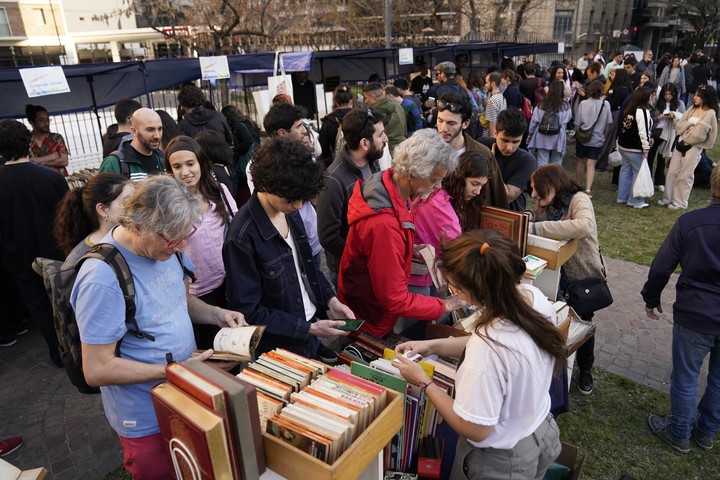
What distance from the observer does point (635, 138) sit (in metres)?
7.38

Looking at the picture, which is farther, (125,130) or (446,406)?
(125,130)

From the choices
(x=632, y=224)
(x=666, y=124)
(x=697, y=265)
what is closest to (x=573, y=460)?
(x=697, y=265)

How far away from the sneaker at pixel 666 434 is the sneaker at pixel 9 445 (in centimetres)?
442

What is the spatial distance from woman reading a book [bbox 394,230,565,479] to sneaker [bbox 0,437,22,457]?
3.06m

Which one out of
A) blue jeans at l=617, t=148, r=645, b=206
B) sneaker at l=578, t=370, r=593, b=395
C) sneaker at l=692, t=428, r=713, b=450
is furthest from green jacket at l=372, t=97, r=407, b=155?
sneaker at l=692, t=428, r=713, b=450

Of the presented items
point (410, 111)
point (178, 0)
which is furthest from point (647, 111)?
point (178, 0)

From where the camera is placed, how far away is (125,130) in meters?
5.08

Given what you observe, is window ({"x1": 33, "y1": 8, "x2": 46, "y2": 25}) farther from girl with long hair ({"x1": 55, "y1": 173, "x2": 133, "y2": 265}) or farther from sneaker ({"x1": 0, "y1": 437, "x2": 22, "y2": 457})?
girl with long hair ({"x1": 55, "y1": 173, "x2": 133, "y2": 265})

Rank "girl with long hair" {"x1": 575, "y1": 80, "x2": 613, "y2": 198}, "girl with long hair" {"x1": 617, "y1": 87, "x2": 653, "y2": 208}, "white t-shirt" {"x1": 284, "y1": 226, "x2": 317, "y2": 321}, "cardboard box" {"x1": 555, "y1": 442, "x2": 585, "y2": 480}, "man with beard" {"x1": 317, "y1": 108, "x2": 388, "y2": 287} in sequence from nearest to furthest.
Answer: "cardboard box" {"x1": 555, "y1": 442, "x2": 585, "y2": 480} < "white t-shirt" {"x1": 284, "y1": 226, "x2": 317, "y2": 321} < "man with beard" {"x1": 317, "y1": 108, "x2": 388, "y2": 287} < "girl with long hair" {"x1": 617, "y1": 87, "x2": 653, "y2": 208} < "girl with long hair" {"x1": 575, "y1": 80, "x2": 613, "y2": 198}

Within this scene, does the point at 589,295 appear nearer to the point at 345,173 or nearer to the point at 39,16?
the point at 345,173

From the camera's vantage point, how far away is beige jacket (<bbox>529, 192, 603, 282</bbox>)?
129 inches

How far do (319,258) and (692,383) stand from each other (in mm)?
2576

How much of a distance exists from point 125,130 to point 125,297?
151 inches

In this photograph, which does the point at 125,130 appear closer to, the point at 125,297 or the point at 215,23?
the point at 125,297
